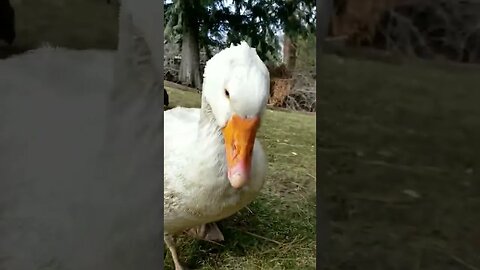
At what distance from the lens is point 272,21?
1806 mm

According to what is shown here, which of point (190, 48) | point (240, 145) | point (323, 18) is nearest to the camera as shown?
point (323, 18)

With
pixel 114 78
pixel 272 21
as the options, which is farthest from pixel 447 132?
pixel 272 21

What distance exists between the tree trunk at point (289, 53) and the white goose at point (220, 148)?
779mm

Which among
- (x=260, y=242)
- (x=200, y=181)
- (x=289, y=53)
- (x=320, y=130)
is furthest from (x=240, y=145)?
(x=289, y=53)

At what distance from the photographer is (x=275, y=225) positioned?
4.88 ft

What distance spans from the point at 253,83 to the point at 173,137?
29 centimetres

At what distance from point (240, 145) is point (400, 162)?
1.14 ft

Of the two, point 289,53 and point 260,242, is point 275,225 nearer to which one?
point 260,242

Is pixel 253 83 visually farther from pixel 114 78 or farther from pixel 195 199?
pixel 114 78

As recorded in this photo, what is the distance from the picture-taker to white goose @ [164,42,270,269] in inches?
35.8

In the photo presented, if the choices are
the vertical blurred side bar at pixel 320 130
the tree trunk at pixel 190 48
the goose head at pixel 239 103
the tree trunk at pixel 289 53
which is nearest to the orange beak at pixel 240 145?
the goose head at pixel 239 103

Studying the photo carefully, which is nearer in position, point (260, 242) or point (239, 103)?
point (239, 103)

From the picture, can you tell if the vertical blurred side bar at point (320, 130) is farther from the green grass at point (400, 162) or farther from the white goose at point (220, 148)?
the white goose at point (220, 148)

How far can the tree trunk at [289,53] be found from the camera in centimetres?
191
